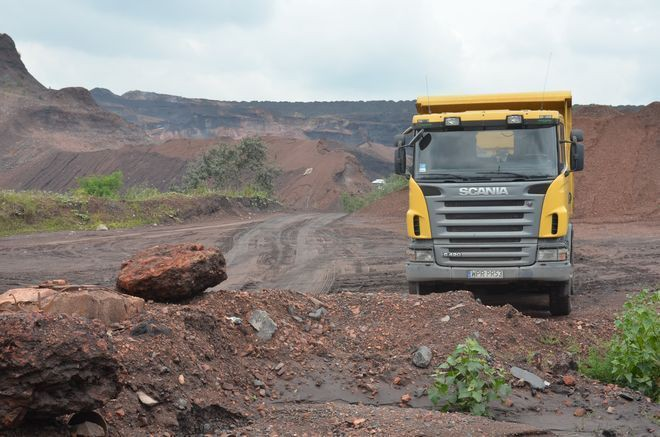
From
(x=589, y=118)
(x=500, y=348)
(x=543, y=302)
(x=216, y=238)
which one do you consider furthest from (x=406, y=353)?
(x=589, y=118)

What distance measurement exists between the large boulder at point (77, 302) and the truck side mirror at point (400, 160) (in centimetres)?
498

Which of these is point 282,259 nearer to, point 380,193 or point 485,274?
point 485,274

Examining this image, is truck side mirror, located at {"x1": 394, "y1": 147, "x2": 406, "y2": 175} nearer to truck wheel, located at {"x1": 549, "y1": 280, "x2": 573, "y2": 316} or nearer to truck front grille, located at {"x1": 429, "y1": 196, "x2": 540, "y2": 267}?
truck front grille, located at {"x1": 429, "y1": 196, "x2": 540, "y2": 267}

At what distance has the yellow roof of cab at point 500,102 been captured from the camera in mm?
12523

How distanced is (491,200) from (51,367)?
714cm

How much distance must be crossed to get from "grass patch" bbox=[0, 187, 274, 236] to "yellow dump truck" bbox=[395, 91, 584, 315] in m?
17.5

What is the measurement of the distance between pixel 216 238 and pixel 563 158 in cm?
1478

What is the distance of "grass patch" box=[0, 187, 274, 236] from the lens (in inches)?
1014

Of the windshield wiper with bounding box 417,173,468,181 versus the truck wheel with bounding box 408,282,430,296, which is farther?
the truck wheel with bounding box 408,282,430,296

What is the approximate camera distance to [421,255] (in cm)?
1115

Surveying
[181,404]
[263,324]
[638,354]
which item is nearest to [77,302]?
[181,404]

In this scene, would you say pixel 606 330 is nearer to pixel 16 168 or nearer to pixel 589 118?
pixel 589 118

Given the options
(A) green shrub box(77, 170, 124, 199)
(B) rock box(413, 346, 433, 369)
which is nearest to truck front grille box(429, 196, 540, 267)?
(B) rock box(413, 346, 433, 369)

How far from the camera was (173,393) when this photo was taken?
6.40 meters
